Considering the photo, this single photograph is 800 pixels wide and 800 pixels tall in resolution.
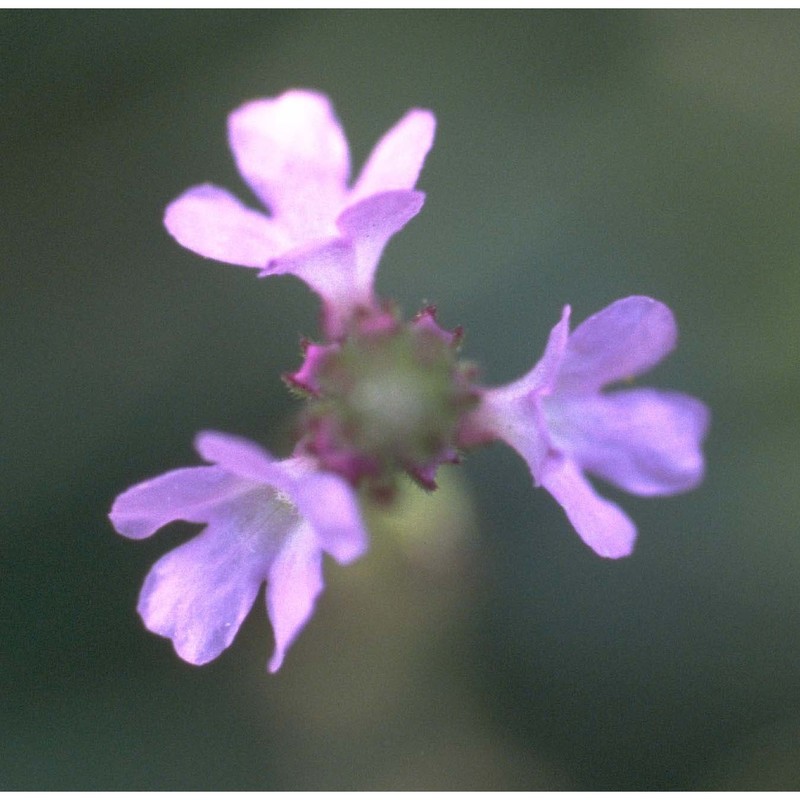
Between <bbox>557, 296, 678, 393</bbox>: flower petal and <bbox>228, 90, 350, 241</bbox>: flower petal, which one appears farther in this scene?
<bbox>228, 90, 350, 241</bbox>: flower petal

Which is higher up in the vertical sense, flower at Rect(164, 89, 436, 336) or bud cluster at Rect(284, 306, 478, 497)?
flower at Rect(164, 89, 436, 336)

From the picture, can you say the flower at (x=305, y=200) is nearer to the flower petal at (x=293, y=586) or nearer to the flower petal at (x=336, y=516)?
the flower petal at (x=293, y=586)

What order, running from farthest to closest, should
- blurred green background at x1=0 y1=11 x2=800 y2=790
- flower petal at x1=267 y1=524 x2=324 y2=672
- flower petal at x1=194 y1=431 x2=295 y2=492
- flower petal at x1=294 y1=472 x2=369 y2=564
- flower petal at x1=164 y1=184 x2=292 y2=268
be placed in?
1. blurred green background at x1=0 y1=11 x2=800 y2=790
2. flower petal at x1=164 y1=184 x2=292 y2=268
3. flower petal at x1=267 y1=524 x2=324 y2=672
4. flower petal at x1=194 y1=431 x2=295 y2=492
5. flower petal at x1=294 y1=472 x2=369 y2=564

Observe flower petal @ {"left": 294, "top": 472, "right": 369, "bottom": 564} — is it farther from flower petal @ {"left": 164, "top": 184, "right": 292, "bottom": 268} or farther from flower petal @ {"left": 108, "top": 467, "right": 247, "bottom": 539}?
flower petal @ {"left": 164, "top": 184, "right": 292, "bottom": 268}

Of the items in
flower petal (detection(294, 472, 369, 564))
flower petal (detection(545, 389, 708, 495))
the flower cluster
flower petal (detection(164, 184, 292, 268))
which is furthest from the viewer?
flower petal (detection(545, 389, 708, 495))

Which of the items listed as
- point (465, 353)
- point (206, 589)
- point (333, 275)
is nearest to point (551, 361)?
point (333, 275)

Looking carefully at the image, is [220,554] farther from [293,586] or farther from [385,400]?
[385,400]

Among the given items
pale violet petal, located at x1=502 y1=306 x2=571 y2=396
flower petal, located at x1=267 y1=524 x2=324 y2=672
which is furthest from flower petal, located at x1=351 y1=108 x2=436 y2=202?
flower petal, located at x1=267 y1=524 x2=324 y2=672
